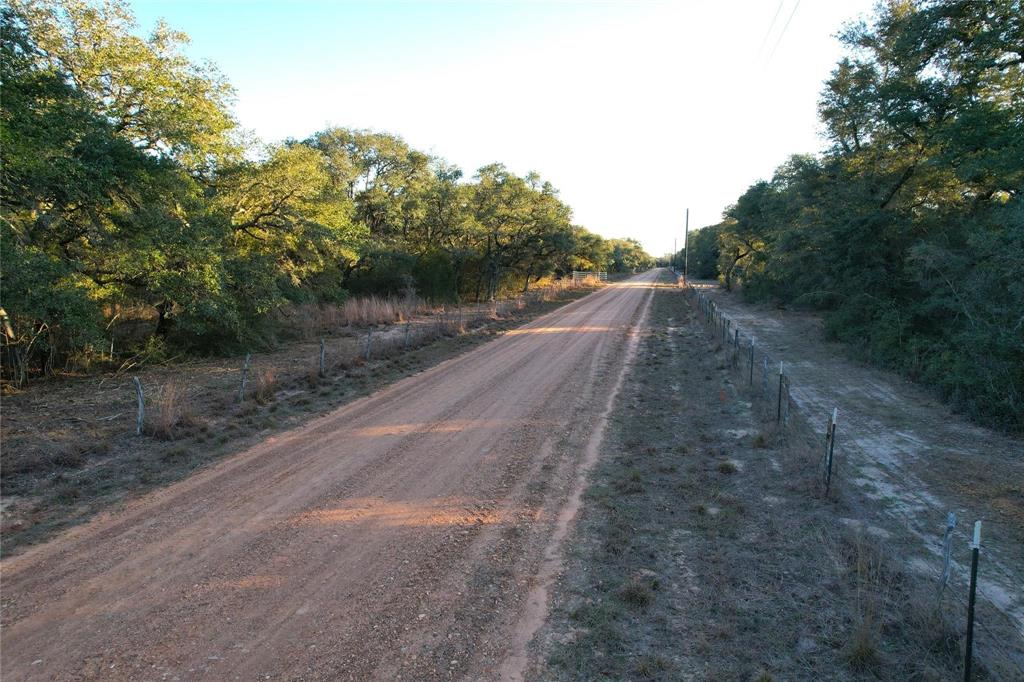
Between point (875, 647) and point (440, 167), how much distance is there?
37076mm

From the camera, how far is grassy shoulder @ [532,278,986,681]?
388 centimetres

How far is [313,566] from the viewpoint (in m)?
5.09

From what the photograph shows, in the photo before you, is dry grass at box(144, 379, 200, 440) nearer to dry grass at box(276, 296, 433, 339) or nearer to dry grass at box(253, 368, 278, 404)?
dry grass at box(253, 368, 278, 404)

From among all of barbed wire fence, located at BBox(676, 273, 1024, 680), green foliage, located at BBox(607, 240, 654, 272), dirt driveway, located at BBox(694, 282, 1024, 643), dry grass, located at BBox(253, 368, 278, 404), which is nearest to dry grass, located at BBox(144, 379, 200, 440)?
dry grass, located at BBox(253, 368, 278, 404)

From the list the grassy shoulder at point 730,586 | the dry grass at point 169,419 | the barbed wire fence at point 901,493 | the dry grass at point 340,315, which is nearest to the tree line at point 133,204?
the dry grass at point 340,315

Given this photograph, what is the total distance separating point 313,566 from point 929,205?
69.6 ft

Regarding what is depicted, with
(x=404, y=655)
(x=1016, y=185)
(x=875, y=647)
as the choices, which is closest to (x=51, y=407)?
(x=404, y=655)

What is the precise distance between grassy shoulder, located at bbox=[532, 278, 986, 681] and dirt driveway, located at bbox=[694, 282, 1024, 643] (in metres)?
0.56

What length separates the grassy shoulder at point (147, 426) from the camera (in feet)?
21.7

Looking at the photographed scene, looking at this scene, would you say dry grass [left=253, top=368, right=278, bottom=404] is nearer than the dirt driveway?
No

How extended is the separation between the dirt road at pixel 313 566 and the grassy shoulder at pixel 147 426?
0.65 m

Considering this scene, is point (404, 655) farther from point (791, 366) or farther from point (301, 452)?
point (791, 366)

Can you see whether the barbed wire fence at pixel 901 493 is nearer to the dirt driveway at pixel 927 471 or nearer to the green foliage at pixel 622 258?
the dirt driveway at pixel 927 471

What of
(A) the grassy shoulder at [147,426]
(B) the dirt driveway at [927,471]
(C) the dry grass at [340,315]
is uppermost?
(C) the dry grass at [340,315]
